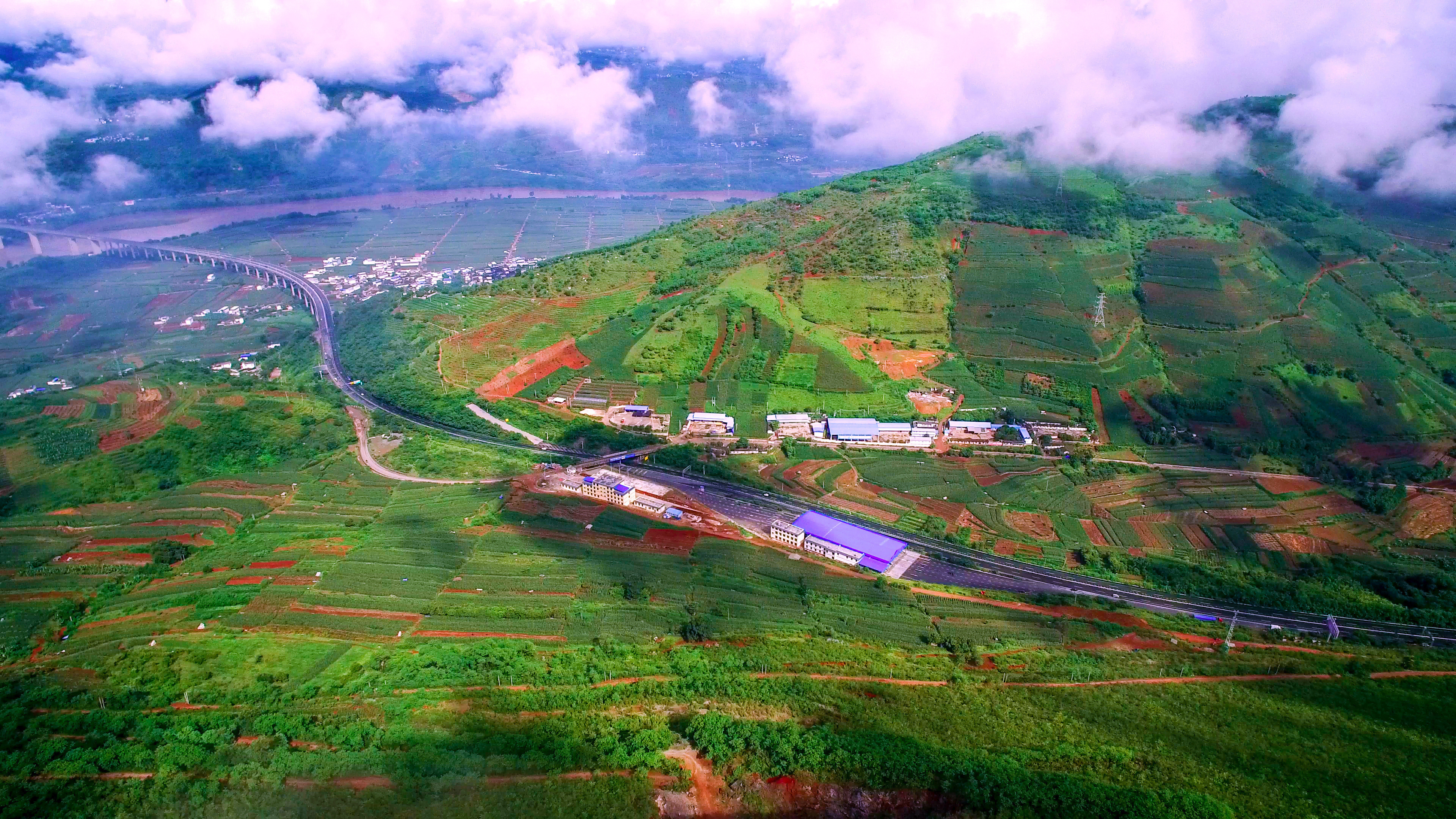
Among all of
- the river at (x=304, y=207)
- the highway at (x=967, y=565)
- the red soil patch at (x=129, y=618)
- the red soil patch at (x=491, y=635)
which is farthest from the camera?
the river at (x=304, y=207)

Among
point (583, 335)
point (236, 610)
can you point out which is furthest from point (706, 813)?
point (583, 335)

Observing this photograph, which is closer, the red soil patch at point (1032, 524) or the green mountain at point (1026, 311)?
the red soil patch at point (1032, 524)

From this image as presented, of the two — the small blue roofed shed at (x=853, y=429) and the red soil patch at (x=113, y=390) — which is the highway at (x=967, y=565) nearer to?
the small blue roofed shed at (x=853, y=429)

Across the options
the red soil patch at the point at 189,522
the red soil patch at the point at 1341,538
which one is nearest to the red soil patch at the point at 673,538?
the red soil patch at the point at 189,522

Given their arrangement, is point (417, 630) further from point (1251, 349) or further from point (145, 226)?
point (145, 226)

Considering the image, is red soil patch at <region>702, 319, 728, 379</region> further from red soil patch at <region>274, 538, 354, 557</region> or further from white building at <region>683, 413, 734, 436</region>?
red soil patch at <region>274, 538, 354, 557</region>

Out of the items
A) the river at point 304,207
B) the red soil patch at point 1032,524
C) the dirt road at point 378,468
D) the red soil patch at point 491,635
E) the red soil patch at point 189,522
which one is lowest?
the red soil patch at point 491,635

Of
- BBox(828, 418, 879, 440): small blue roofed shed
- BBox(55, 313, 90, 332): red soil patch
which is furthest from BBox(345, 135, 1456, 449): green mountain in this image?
BBox(55, 313, 90, 332): red soil patch
